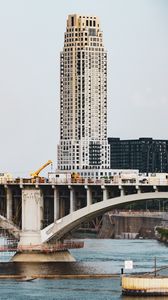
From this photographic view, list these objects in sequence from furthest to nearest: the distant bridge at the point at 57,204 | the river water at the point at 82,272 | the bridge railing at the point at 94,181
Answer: the distant bridge at the point at 57,204 → the bridge railing at the point at 94,181 → the river water at the point at 82,272

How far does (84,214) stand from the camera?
465 feet

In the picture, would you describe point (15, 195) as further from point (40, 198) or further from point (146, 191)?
point (146, 191)

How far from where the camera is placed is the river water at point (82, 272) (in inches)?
→ 4639

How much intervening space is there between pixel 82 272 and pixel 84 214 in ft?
26.6

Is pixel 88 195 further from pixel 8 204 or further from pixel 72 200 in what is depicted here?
pixel 8 204

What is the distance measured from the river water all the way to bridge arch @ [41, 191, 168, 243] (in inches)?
133

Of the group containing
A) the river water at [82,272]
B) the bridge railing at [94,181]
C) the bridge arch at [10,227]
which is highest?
the bridge railing at [94,181]

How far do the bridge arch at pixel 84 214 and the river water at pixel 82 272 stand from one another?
11.1 ft

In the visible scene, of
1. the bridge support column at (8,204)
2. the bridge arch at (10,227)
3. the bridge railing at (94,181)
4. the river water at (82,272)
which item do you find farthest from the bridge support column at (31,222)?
the bridge support column at (8,204)

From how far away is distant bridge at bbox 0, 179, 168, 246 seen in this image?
5536 inches

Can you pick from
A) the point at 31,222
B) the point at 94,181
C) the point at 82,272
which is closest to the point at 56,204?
the point at 31,222

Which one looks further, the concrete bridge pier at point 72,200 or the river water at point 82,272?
the concrete bridge pier at point 72,200

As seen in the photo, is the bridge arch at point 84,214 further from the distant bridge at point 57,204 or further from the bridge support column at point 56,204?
the bridge support column at point 56,204

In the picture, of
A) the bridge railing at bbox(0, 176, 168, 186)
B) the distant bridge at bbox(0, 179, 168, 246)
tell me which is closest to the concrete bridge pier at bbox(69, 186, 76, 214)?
the distant bridge at bbox(0, 179, 168, 246)
